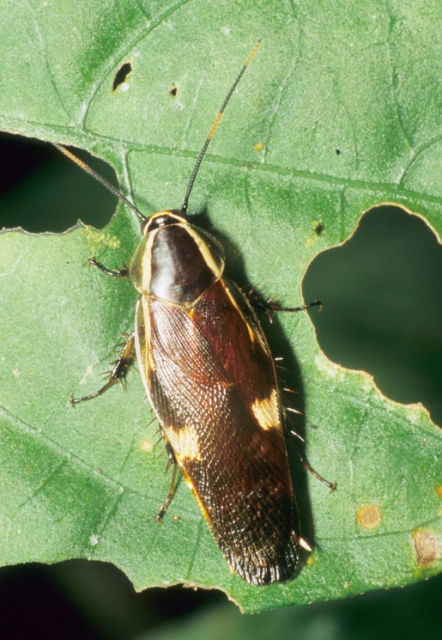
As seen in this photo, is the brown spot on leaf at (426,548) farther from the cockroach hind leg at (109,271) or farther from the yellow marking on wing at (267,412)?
the cockroach hind leg at (109,271)

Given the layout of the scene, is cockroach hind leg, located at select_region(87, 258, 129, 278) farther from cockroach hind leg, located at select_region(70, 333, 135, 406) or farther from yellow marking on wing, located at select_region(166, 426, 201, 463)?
yellow marking on wing, located at select_region(166, 426, 201, 463)

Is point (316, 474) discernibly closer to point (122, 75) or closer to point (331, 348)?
point (331, 348)

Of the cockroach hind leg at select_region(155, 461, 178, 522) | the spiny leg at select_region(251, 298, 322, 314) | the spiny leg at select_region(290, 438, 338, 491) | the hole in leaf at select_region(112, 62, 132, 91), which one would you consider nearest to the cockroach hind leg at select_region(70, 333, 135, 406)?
the cockroach hind leg at select_region(155, 461, 178, 522)

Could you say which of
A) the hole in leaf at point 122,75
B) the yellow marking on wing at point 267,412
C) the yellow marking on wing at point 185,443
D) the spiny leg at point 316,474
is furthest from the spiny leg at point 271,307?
the hole in leaf at point 122,75

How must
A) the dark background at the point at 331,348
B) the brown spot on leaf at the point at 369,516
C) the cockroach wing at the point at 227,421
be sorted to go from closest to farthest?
the cockroach wing at the point at 227,421 < the brown spot on leaf at the point at 369,516 < the dark background at the point at 331,348

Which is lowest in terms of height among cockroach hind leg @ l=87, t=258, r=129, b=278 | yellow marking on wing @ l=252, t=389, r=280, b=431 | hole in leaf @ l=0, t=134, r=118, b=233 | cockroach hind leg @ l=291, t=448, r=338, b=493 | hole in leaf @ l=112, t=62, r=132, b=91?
cockroach hind leg @ l=291, t=448, r=338, b=493

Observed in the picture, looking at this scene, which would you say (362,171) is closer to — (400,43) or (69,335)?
(400,43)
